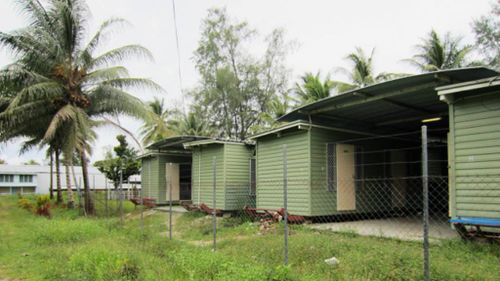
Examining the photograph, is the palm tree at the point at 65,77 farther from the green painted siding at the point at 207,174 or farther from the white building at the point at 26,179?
the white building at the point at 26,179

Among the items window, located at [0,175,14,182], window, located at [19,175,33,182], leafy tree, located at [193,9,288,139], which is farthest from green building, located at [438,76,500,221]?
window, located at [19,175,33,182]

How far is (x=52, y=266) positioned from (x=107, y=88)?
932 centimetres

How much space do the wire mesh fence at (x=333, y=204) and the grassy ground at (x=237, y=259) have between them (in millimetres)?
77

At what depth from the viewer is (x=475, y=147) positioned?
20.8 ft

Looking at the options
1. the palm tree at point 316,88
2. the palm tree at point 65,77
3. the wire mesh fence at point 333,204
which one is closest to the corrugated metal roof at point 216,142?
the wire mesh fence at point 333,204

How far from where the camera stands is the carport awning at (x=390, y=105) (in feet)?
22.9

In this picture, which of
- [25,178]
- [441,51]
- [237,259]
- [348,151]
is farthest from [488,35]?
[25,178]

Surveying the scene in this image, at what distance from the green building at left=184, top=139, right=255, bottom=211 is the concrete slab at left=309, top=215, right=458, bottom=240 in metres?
4.11

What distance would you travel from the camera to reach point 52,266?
5.95m

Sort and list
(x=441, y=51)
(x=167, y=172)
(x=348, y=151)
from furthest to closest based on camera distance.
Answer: (x=441, y=51) → (x=167, y=172) → (x=348, y=151)

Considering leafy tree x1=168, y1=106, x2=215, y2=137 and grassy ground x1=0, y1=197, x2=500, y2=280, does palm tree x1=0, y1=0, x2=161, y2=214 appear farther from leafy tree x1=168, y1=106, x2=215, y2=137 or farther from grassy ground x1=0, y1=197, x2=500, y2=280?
leafy tree x1=168, y1=106, x2=215, y2=137

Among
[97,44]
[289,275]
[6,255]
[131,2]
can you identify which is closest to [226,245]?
[289,275]

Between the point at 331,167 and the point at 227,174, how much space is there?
421 cm

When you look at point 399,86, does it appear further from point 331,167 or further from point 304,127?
point 331,167
